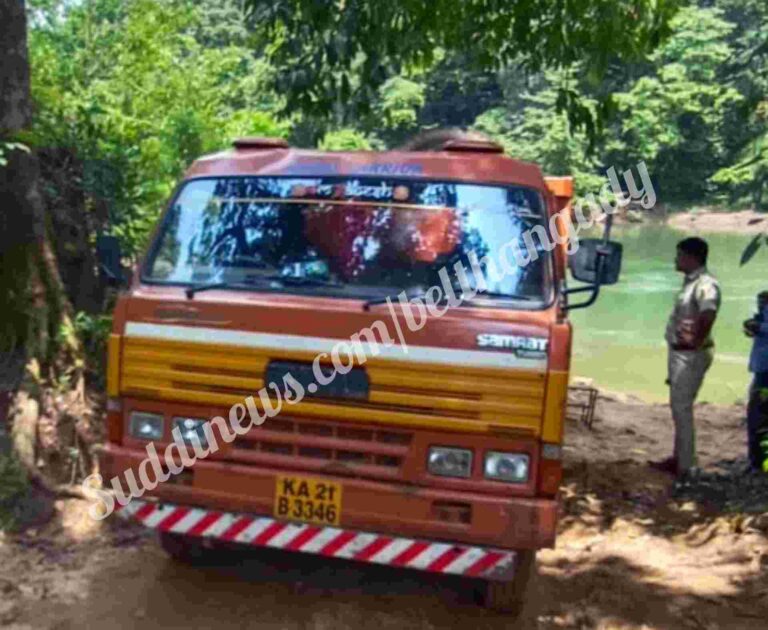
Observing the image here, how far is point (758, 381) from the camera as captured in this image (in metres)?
6.80

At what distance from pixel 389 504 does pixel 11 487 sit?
A: 8.94ft

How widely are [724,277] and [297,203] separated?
24094 millimetres

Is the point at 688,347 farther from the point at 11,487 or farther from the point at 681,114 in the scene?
the point at 681,114

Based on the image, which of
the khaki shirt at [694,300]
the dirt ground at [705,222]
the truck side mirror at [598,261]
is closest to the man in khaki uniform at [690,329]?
the khaki shirt at [694,300]

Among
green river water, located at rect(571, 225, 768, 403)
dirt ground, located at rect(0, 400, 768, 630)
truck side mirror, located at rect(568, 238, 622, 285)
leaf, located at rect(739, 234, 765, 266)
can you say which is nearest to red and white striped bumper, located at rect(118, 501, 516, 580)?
dirt ground, located at rect(0, 400, 768, 630)

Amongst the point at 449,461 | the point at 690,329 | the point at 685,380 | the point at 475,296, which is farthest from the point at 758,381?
the point at 449,461

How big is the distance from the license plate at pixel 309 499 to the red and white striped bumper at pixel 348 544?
48 mm

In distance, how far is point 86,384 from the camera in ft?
21.1

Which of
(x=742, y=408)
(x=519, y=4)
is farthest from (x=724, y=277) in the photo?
(x=519, y=4)

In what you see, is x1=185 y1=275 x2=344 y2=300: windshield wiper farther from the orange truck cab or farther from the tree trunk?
the tree trunk

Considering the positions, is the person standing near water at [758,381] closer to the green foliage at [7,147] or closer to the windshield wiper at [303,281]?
the windshield wiper at [303,281]

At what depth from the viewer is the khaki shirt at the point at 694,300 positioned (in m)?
6.22

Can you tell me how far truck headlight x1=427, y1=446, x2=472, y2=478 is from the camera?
3.82m

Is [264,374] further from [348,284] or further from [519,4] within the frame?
[519,4]
